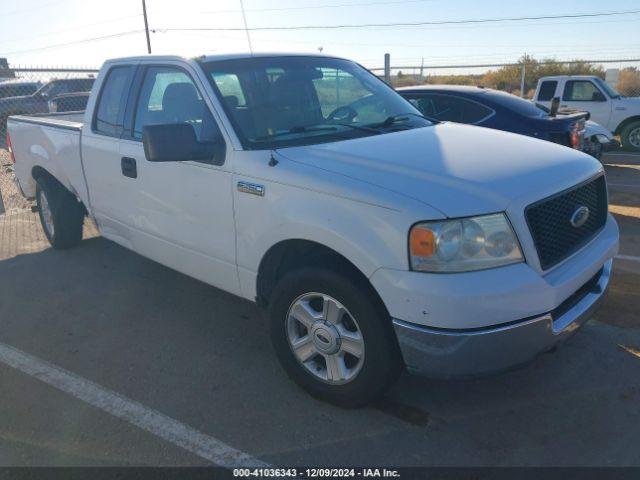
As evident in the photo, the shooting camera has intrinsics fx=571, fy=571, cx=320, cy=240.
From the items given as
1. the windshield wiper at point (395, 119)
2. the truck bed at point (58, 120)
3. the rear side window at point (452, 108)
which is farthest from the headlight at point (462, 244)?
the rear side window at point (452, 108)

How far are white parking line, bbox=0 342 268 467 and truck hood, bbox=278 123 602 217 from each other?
1.54 metres

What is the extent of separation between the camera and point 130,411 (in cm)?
327

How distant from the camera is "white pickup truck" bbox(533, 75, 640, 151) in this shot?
13.1 m

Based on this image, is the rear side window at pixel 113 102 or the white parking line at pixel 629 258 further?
the white parking line at pixel 629 258

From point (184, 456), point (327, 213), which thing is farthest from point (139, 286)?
point (327, 213)

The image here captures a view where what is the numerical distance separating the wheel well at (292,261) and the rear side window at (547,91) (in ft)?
39.5

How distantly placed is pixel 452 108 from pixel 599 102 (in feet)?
25.2

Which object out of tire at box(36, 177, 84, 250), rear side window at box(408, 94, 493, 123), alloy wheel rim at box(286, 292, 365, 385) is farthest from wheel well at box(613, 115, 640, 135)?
alloy wheel rim at box(286, 292, 365, 385)

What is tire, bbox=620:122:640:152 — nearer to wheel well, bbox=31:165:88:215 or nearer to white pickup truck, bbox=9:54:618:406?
white pickup truck, bbox=9:54:618:406

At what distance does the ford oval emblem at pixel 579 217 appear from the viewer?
3.06 m

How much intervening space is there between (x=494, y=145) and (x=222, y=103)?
1702 millimetres

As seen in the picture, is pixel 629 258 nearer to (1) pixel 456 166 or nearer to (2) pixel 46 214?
(1) pixel 456 166

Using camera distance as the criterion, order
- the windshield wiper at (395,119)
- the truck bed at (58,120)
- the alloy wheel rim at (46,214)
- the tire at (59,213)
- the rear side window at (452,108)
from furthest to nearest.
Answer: the rear side window at (452,108)
the alloy wheel rim at (46,214)
the tire at (59,213)
the truck bed at (58,120)
the windshield wiper at (395,119)

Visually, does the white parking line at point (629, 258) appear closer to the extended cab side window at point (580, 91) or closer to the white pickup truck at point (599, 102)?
the white pickup truck at point (599, 102)
